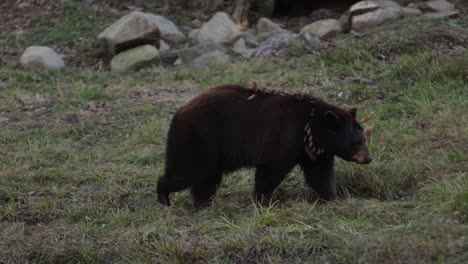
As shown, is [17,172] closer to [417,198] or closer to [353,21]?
[417,198]

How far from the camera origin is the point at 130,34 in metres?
14.2

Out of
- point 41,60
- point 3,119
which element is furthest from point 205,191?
point 41,60

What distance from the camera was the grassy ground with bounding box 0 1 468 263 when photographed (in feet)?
17.0

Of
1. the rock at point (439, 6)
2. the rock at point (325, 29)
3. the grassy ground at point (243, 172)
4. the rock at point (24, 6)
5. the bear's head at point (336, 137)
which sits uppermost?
the bear's head at point (336, 137)

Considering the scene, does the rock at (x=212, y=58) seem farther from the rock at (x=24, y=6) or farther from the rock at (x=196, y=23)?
the rock at (x=24, y=6)

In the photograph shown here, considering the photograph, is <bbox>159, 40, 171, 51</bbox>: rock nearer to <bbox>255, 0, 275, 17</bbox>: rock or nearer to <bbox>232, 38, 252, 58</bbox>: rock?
<bbox>232, 38, 252, 58</bbox>: rock

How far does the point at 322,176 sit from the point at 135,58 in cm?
789

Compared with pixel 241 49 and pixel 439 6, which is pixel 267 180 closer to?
pixel 241 49

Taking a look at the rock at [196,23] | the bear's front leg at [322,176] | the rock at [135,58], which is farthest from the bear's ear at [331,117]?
the rock at [196,23]

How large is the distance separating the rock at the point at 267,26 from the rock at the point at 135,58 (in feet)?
8.59

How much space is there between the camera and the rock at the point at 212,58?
44.1ft

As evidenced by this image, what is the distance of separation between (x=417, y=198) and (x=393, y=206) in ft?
1.14

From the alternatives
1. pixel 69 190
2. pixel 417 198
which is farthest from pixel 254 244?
pixel 69 190

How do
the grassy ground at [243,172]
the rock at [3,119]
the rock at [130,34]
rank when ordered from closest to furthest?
the grassy ground at [243,172] < the rock at [3,119] < the rock at [130,34]
